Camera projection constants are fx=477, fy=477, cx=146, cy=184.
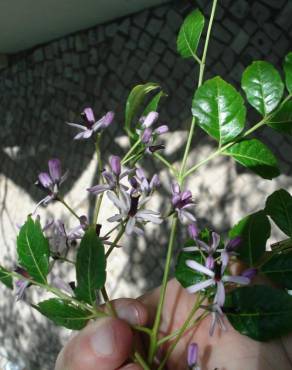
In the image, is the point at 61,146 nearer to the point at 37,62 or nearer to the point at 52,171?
the point at 37,62

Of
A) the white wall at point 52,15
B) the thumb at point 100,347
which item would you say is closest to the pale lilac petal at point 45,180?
the thumb at point 100,347

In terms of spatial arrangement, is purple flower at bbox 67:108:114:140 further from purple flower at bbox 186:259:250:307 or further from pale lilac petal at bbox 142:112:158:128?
purple flower at bbox 186:259:250:307

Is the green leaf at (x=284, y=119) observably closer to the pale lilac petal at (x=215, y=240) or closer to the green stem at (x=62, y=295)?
the pale lilac petal at (x=215, y=240)

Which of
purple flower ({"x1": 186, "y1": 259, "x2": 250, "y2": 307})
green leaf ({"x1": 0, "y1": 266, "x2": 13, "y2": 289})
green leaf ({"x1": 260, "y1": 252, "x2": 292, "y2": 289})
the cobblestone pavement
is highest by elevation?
purple flower ({"x1": 186, "y1": 259, "x2": 250, "y2": 307})

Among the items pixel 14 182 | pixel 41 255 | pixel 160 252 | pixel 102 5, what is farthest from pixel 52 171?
pixel 14 182

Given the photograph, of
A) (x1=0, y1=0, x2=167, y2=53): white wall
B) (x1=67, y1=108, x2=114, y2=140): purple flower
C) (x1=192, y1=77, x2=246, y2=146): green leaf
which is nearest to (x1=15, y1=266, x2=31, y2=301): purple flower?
(x1=67, y1=108, x2=114, y2=140): purple flower

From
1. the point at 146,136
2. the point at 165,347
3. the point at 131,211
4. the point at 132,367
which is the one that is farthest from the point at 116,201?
the point at 165,347

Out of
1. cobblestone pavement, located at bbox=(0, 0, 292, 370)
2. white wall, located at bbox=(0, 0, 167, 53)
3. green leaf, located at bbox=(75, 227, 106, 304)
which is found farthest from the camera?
white wall, located at bbox=(0, 0, 167, 53)

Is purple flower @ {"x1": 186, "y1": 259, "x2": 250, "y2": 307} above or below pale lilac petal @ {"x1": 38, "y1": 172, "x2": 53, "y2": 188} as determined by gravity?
below
